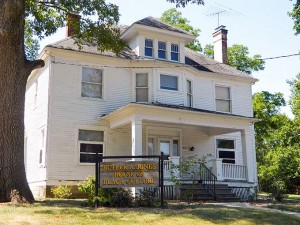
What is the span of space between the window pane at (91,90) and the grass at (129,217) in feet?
30.4

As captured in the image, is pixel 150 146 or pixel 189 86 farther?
pixel 189 86

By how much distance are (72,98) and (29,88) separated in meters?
5.74

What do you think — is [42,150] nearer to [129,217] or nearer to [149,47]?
[149,47]

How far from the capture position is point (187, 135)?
21.9m

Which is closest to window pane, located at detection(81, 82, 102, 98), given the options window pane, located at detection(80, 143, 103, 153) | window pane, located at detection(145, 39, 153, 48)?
window pane, located at detection(80, 143, 103, 153)

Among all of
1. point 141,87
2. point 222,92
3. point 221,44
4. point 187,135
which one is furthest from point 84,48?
point 221,44

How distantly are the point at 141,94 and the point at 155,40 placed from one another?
331 centimetres

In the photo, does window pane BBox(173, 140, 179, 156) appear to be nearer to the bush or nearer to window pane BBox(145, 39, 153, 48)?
window pane BBox(145, 39, 153, 48)

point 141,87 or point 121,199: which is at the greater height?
point 141,87

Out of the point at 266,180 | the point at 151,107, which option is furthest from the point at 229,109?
the point at 266,180

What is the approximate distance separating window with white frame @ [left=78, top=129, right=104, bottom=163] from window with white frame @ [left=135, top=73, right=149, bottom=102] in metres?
2.82

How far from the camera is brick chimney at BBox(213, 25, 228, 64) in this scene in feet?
88.4

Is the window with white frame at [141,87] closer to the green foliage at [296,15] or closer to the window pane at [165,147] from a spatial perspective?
the window pane at [165,147]

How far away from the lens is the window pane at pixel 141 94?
20.2m
